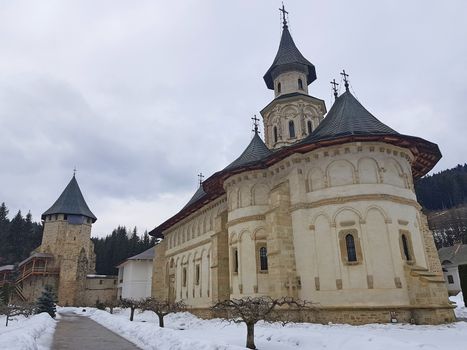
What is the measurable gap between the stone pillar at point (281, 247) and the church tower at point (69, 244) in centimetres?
4218

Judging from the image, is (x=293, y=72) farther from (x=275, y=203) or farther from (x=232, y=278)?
(x=232, y=278)

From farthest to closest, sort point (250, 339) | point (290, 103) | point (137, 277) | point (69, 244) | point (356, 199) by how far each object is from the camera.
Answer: point (69, 244), point (137, 277), point (290, 103), point (356, 199), point (250, 339)

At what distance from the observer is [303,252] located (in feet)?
60.7

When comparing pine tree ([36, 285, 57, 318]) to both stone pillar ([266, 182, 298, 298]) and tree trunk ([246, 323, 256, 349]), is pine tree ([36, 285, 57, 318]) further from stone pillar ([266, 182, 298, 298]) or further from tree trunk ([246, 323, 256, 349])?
tree trunk ([246, 323, 256, 349])

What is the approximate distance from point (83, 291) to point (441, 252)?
51757 millimetres

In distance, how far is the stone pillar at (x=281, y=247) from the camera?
1819 cm

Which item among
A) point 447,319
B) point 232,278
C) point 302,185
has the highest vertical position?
point 302,185

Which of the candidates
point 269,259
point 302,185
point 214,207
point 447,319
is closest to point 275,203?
point 302,185

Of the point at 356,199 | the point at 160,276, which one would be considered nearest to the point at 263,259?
the point at 356,199

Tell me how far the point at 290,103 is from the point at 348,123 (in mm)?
12980

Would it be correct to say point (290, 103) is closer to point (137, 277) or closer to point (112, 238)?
point (137, 277)

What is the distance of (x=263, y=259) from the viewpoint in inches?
830

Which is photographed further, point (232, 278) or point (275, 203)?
point (232, 278)

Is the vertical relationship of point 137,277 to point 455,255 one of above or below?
below
